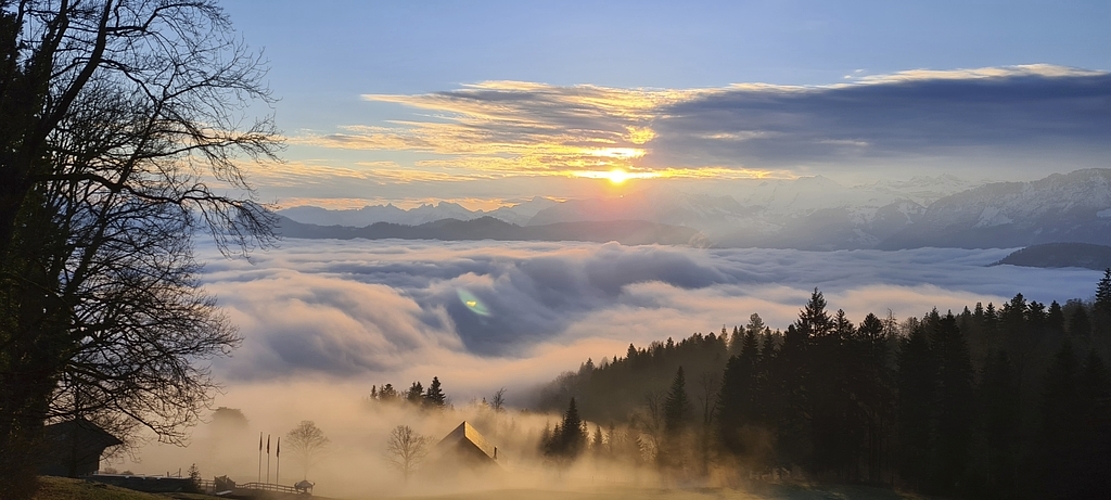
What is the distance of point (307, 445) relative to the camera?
6831 cm

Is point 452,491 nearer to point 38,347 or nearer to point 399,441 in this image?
point 399,441

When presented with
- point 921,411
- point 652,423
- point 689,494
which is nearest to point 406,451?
point 689,494

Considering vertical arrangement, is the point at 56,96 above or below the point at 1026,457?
above

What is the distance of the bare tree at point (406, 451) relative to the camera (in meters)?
62.2

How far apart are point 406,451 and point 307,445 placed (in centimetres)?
1047

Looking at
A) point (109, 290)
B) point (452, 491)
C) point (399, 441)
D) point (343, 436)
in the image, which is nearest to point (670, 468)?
point (452, 491)

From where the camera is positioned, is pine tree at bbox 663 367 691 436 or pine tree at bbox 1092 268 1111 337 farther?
pine tree at bbox 1092 268 1111 337

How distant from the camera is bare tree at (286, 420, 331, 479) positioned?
224 feet

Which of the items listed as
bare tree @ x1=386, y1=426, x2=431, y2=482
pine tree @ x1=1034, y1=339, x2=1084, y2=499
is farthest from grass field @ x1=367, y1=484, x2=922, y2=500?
bare tree @ x1=386, y1=426, x2=431, y2=482

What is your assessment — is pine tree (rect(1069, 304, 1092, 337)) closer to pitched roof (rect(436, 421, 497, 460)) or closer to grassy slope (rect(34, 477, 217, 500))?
pitched roof (rect(436, 421, 497, 460))

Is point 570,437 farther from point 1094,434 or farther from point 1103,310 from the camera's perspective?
point 1103,310

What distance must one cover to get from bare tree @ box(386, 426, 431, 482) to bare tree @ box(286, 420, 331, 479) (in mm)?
5862

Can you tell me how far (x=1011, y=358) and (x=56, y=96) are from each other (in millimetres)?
60388

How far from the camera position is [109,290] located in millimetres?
12805
